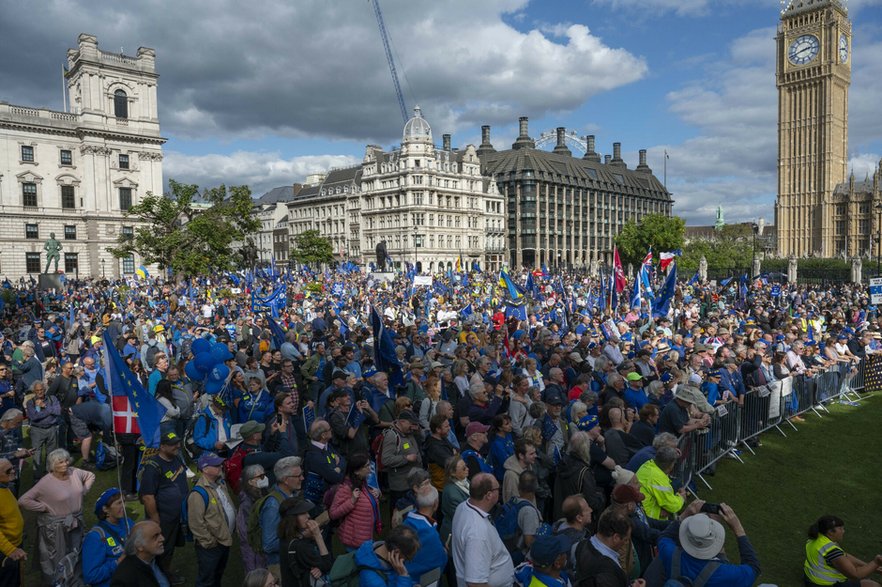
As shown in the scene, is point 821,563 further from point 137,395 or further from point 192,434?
point 192,434

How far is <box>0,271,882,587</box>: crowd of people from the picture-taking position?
441 centimetres

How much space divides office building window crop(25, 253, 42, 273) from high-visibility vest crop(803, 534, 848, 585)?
6542 centimetres

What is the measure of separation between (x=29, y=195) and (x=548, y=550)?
6578 centimetres

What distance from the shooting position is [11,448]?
707 cm

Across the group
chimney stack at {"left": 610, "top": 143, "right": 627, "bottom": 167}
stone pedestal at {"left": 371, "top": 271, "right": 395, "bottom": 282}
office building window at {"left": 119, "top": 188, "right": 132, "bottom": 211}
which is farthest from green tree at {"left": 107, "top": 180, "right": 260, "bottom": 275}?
chimney stack at {"left": 610, "top": 143, "right": 627, "bottom": 167}

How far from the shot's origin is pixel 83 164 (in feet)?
186

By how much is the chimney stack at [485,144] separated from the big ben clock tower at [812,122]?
4884 cm

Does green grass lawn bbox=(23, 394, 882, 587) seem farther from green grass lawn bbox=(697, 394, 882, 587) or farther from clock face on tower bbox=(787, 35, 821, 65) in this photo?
clock face on tower bbox=(787, 35, 821, 65)

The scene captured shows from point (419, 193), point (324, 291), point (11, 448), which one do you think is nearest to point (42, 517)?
point (11, 448)

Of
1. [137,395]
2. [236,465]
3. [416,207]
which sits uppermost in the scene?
[416,207]

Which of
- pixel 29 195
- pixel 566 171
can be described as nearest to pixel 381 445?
pixel 29 195

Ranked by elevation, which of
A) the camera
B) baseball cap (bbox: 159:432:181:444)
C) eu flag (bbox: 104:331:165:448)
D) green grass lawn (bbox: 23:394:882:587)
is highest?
eu flag (bbox: 104:331:165:448)

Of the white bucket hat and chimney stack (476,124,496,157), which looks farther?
chimney stack (476,124,496,157)

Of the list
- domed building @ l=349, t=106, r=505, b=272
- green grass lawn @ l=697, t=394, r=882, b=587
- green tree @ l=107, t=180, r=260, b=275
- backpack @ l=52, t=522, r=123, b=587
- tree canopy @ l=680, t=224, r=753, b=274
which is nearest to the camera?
backpack @ l=52, t=522, r=123, b=587
